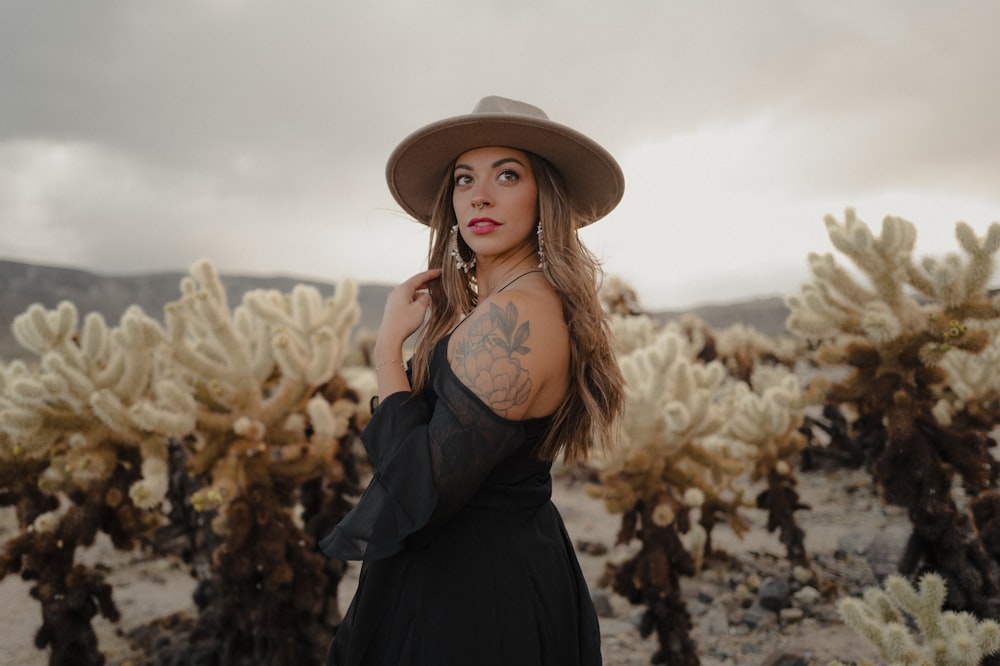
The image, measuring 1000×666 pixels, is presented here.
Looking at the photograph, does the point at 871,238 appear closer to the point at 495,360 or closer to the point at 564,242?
the point at 564,242

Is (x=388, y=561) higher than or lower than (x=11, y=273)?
lower

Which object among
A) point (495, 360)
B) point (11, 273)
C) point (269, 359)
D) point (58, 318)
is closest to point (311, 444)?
point (269, 359)

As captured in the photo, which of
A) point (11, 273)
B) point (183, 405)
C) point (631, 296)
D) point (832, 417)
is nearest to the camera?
point (183, 405)

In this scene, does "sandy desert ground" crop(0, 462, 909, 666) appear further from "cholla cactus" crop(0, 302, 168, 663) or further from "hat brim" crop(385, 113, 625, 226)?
"hat brim" crop(385, 113, 625, 226)

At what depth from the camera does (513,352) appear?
1.75 meters

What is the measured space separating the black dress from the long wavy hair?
13cm

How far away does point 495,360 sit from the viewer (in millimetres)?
1717

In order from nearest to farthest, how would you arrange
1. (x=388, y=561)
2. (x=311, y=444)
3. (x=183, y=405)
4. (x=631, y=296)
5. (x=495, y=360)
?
(x=495, y=360)
(x=388, y=561)
(x=183, y=405)
(x=311, y=444)
(x=631, y=296)

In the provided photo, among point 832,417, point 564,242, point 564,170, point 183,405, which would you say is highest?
point 564,170

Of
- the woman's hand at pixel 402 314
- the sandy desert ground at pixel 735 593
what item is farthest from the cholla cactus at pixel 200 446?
the woman's hand at pixel 402 314

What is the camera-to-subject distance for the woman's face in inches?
84.1

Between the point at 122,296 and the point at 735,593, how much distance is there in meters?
50.3

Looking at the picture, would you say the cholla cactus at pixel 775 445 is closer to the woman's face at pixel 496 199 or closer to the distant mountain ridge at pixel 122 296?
the woman's face at pixel 496 199

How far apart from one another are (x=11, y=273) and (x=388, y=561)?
164 ft
